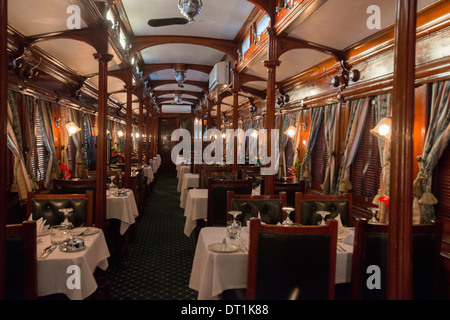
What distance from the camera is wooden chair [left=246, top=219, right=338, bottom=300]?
2.30 m

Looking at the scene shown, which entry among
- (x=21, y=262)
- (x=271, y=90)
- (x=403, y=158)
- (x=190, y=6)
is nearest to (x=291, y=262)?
(x=403, y=158)

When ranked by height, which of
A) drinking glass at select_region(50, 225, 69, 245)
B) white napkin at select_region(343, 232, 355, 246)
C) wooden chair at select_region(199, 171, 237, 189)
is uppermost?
wooden chair at select_region(199, 171, 237, 189)

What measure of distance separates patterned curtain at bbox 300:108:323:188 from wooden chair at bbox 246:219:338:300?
16.2 feet

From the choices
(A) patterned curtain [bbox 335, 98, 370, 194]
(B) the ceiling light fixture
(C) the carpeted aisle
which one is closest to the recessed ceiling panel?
(B) the ceiling light fixture

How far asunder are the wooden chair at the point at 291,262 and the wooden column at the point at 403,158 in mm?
656

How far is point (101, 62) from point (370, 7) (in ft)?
11.7

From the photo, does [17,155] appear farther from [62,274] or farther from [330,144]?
[330,144]

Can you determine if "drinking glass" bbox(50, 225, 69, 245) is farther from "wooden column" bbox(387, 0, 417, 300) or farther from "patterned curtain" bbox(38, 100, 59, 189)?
"patterned curtain" bbox(38, 100, 59, 189)

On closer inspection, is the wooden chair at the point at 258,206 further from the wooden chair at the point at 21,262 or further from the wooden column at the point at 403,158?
the wooden column at the point at 403,158

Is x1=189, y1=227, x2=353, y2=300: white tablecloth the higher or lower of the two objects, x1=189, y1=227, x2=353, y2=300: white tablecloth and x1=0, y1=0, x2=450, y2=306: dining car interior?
the lower

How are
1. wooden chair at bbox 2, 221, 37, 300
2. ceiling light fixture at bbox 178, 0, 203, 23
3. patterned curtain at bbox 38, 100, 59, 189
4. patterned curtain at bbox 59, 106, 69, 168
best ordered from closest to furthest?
wooden chair at bbox 2, 221, 37, 300 < ceiling light fixture at bbox 178, 0, 203, 23 < patterned curtain at bbox 38, 100, 59, 189 < patterned curtain at bbox 59, 106, 69, 168

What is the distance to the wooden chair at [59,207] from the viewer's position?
3.58m

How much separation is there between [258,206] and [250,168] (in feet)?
17.0
